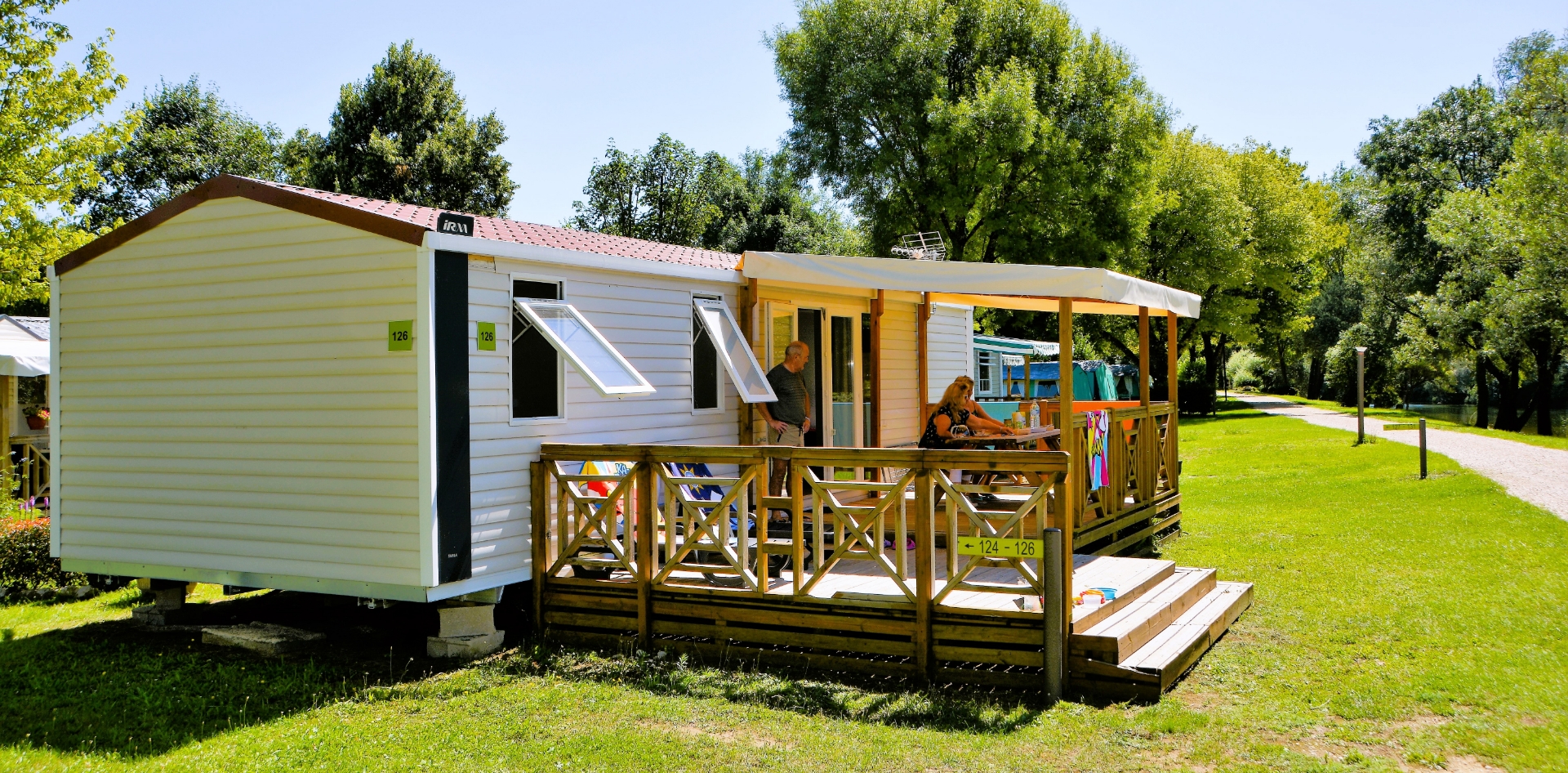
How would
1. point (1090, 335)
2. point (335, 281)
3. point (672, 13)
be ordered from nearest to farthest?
point (335, 281) → point (672, 13) → point (1090, 335)

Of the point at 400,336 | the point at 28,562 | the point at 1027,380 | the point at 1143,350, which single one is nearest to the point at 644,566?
the point at 400,336

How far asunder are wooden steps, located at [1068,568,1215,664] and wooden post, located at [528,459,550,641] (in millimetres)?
3283

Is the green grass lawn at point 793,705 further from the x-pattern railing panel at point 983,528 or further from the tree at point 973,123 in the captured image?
the tree at point 973,123

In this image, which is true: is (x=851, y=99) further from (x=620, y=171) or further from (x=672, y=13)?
(x=620, y=171)

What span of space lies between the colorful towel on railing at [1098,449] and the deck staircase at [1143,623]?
Answer: 0.65 metres

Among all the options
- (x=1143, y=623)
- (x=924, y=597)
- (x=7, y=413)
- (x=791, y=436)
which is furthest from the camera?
(x=7, y=413)

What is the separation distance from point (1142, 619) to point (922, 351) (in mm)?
5529

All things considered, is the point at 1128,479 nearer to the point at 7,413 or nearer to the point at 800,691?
the point at 800,691

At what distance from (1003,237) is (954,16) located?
505 centimetres

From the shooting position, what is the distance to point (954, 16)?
2336 centimetres

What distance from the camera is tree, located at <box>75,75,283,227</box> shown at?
1044 inches

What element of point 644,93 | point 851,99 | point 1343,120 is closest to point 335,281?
point 851,99

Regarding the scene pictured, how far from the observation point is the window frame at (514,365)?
663 centimetres

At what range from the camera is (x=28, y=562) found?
9.40m
